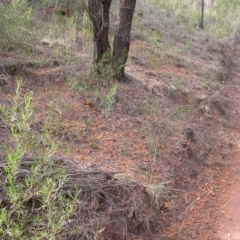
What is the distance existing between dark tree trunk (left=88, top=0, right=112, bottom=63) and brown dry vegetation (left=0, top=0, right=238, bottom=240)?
332 millimetres

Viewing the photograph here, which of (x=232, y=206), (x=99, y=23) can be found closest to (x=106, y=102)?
(x=99, y=23)

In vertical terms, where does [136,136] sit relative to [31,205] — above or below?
below

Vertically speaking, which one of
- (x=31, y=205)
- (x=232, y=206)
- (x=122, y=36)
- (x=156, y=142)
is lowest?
(x=232, y=206)

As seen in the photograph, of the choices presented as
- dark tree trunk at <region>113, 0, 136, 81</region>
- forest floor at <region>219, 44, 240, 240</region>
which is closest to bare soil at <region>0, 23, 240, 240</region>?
forest floor at <region>219, 44, 240, 240</region>

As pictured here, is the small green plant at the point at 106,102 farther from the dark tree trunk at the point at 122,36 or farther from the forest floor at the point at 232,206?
the forest floor at the point at 232,206

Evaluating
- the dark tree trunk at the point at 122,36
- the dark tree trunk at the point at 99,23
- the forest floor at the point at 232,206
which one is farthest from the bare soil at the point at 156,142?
the dark tree trunk at the point at 99,23

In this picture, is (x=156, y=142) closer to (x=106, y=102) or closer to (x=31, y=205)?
(x=106, y=102)

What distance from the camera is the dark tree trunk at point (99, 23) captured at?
591 centimetres

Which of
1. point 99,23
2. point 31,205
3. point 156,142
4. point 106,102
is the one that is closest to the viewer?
point 31,205

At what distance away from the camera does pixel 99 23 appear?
237 inches

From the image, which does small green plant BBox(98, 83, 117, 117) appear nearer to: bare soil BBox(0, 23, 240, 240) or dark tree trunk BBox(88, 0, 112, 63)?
bare soil BBox(0, 23, 240, 240)

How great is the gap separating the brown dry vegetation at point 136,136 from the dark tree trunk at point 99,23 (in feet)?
1.09

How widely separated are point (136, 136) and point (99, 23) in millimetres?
2026

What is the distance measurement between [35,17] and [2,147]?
5107mm
